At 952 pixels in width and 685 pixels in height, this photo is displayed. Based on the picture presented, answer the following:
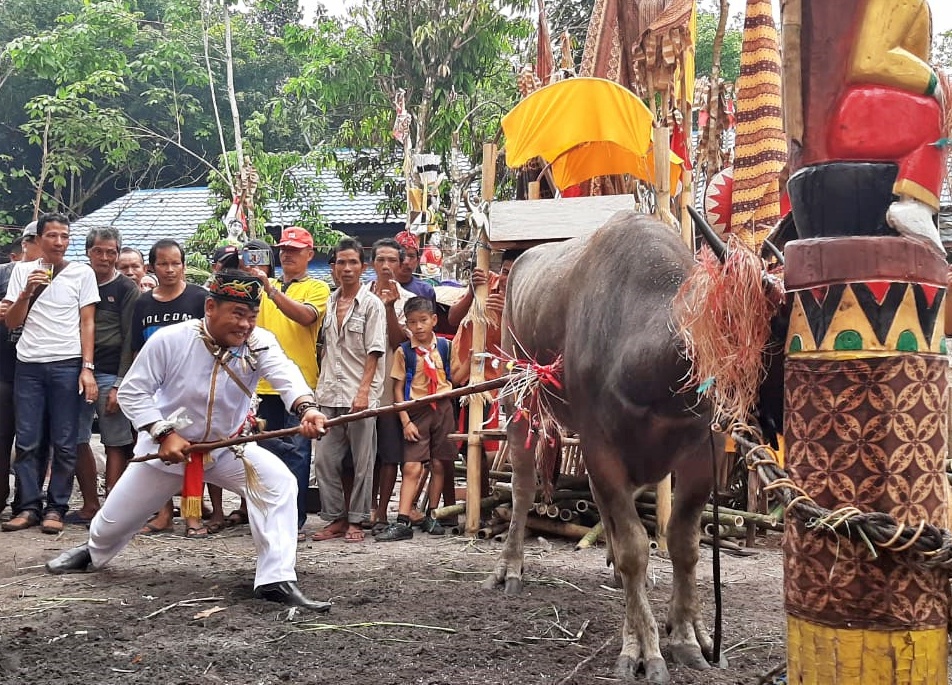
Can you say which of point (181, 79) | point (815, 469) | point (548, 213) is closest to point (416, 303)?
point (548, 213)

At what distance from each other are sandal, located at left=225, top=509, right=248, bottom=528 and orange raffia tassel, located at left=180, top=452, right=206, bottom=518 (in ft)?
7.24

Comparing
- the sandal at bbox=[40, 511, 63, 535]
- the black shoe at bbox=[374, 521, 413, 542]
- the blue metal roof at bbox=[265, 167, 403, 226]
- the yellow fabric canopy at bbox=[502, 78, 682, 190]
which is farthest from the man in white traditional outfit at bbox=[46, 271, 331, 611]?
the blue metal roof at bbox=[265, 167, 403, 226]

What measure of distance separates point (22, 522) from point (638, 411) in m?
5.31

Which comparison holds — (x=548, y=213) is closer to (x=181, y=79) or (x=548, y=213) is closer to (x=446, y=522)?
(x=446, y=522)

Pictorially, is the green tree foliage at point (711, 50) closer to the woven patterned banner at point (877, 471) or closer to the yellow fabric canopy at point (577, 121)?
the yellow fabric canopy at point (577, 121)

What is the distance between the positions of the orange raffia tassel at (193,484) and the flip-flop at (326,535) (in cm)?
183

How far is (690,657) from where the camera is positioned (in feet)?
13.8

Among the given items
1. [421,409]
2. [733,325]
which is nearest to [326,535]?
[421,409]

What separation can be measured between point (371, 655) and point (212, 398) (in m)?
1.97

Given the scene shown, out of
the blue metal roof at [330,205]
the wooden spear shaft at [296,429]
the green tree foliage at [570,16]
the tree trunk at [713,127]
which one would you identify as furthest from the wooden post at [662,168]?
the blue metal roof at [330,205]

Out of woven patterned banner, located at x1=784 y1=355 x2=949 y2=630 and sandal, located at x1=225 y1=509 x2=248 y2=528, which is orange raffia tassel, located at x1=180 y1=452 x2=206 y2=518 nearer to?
sandal, located at x1=225 y1=509 x2=248 y2=528

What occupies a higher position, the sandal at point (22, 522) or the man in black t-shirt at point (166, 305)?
the man in black t-shirt at point (166, 305)

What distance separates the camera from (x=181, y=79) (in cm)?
2227

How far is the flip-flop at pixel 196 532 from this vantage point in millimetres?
7094
